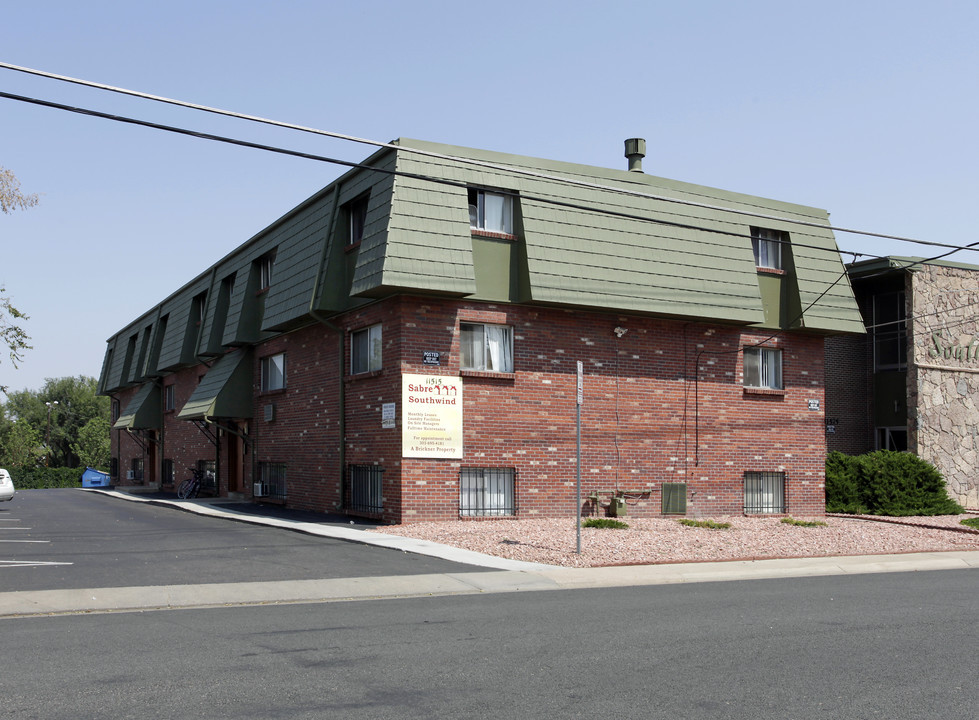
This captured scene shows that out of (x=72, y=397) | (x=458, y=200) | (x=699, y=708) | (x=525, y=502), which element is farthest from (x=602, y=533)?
(x=72, y=397)

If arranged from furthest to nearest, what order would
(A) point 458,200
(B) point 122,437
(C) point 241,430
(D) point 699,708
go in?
(B) point 122,437 < (C) point 241,430 < (A) point 458,200 < (D) point 699,708

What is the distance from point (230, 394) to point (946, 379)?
21.9 m

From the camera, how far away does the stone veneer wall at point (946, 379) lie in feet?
92.0

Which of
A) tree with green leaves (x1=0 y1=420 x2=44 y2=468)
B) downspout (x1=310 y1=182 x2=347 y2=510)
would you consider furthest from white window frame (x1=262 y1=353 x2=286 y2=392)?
tree with green leaves (x1=0 y1=420 x2=44 y2=468)

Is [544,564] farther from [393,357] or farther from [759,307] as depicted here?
[759,307]

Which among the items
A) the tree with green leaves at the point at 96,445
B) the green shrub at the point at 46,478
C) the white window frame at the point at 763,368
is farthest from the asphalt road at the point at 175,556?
the tree with green leaves at the point at 96,445

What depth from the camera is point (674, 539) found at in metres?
18.4

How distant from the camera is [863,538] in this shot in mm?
19938

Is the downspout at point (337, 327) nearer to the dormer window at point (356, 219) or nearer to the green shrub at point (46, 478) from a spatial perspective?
the dormer window at point (356, 219)

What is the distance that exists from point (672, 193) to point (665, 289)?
111 inches

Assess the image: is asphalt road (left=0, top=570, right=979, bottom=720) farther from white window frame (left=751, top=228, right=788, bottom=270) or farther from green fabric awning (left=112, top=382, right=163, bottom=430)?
green fabric awning (left=112, top=382, right=163, bottom=430)

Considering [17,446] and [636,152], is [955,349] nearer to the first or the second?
[636,152]

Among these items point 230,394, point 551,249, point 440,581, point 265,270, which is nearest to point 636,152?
point 551,249

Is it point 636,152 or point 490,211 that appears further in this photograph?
point 636,152
